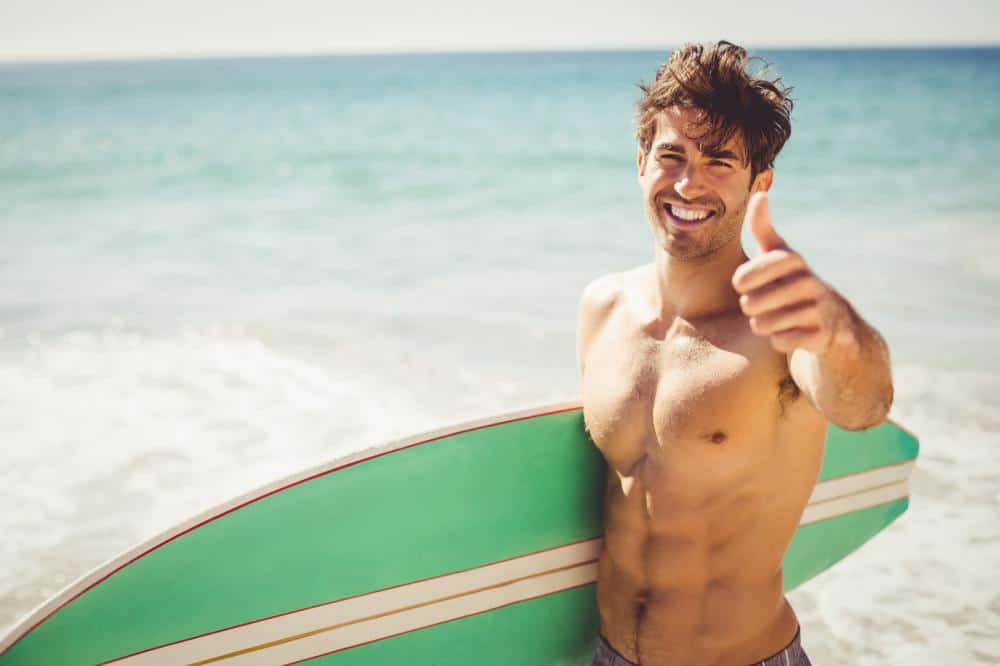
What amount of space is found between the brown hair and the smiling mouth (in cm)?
13

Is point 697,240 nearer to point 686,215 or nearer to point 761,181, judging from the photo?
point 686,215

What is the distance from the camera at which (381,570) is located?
2.28 meters

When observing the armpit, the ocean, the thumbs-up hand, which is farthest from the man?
the ocean

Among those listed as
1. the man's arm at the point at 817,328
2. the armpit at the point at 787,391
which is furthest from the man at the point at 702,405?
the man's arm at the point at 817,328

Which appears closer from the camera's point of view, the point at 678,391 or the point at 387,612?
the point at 678,391

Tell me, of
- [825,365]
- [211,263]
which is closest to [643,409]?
[825,365]

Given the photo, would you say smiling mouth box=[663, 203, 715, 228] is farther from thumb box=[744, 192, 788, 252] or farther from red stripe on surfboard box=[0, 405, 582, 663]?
red stripe on surfboard box=[0, 405, 582, 663]

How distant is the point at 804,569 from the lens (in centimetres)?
291

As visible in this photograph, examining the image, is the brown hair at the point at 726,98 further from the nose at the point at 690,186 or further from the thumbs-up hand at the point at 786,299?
the thumbs-up hand at the point at 786,299

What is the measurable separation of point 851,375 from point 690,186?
53 cm

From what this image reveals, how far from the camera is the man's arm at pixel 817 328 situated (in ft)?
4.05

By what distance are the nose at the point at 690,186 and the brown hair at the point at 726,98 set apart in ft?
0.22

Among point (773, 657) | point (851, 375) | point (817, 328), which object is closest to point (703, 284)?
point (851, 375)

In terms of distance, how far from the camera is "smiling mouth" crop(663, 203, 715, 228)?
1.77 metres
